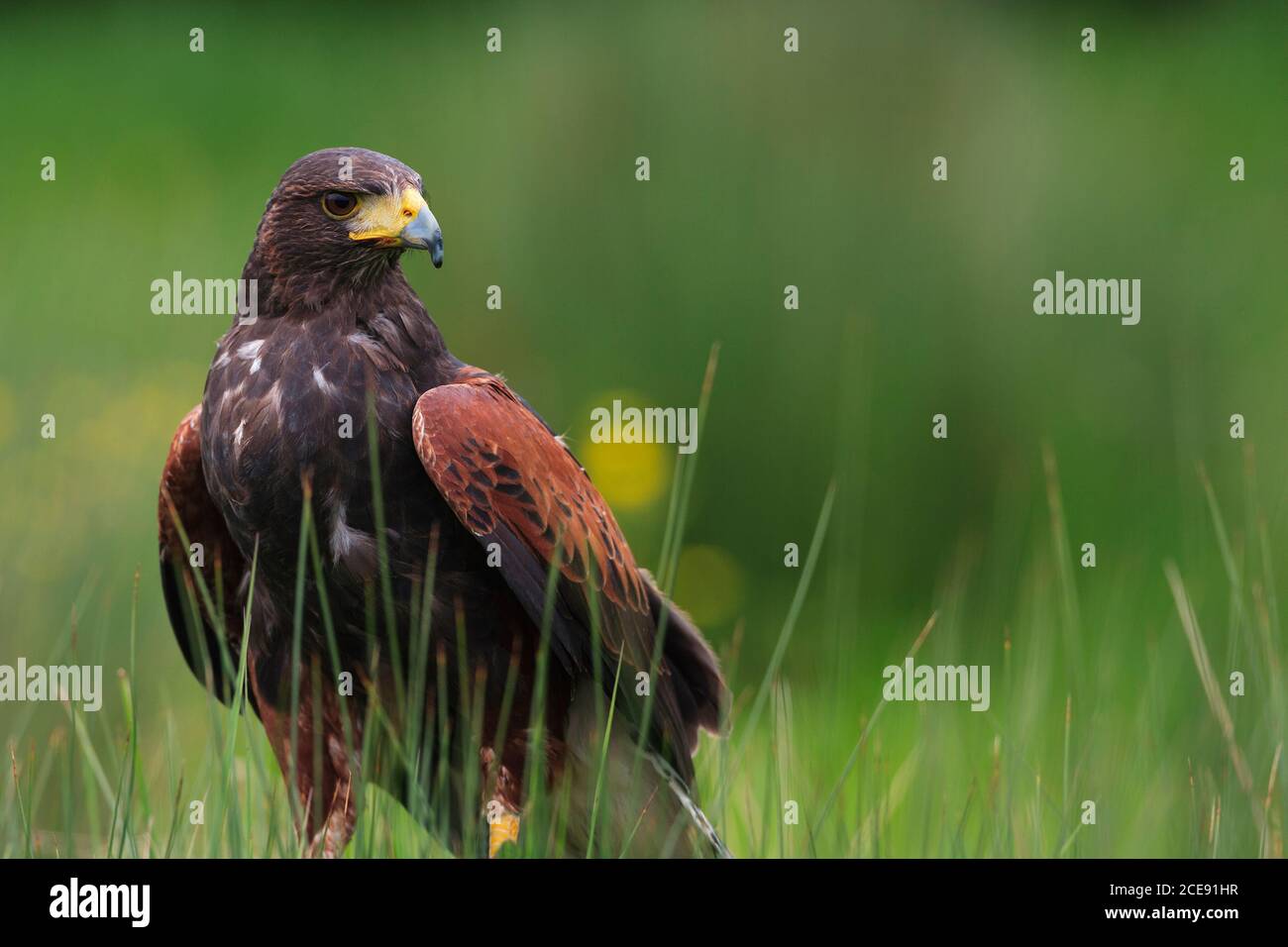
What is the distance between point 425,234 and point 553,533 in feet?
3.33

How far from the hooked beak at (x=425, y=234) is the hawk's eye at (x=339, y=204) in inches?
8.8

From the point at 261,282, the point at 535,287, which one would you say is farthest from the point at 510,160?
the point at 261,282

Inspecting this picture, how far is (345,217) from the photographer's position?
14.1ft
